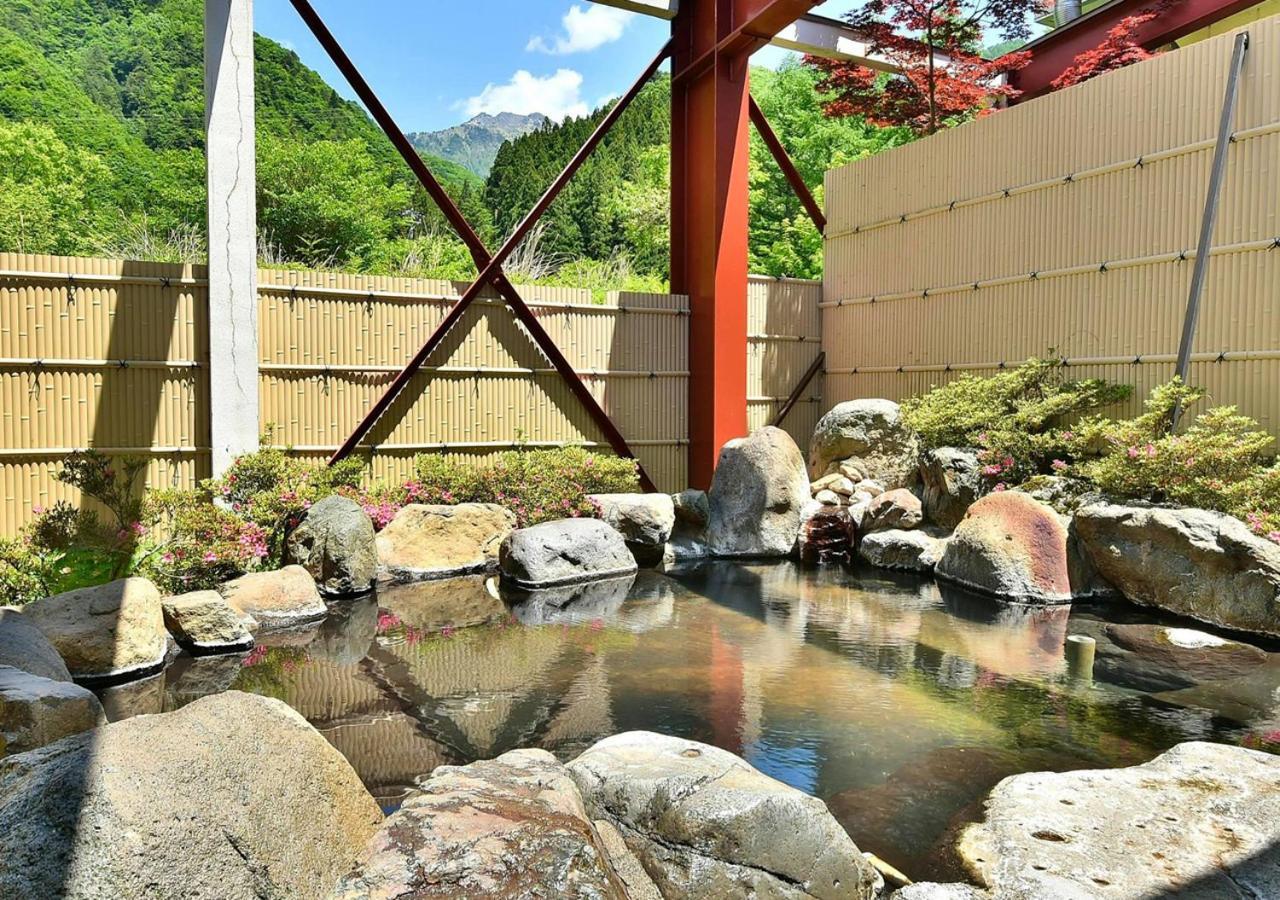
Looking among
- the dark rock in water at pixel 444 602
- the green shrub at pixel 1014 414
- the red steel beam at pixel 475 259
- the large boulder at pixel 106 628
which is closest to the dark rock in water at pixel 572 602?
the dark rock in water at pixel 444 602

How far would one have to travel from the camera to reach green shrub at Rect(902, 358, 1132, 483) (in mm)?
8633

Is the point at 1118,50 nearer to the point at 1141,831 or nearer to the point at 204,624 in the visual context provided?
the point at 1141,831

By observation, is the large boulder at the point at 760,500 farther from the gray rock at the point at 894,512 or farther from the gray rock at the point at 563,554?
the gray rock at the point at 563,554

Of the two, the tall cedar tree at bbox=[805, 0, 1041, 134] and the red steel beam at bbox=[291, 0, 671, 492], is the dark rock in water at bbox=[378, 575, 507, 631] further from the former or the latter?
the tall cedar tree at bbox=[805, 0, 1041, 134]

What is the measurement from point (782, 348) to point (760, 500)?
3.42m

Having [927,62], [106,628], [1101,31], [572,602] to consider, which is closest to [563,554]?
[572,602]

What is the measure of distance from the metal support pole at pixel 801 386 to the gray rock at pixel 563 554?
4263 millimetres

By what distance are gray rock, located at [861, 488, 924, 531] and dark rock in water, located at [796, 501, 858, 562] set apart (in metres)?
0.21

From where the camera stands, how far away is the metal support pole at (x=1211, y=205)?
7582 millimetres

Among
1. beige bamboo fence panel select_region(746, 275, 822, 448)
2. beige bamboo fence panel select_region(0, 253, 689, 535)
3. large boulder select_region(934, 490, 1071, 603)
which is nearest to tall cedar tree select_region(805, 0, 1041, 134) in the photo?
beige bamboo fence panel select_region(746, 275, 822, 448)

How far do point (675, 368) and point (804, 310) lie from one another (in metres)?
2.35

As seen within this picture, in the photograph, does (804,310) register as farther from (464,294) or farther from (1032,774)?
(1032,774)

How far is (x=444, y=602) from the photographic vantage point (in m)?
7.22

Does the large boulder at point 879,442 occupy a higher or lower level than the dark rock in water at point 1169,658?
higher
